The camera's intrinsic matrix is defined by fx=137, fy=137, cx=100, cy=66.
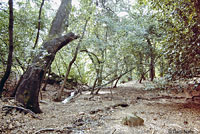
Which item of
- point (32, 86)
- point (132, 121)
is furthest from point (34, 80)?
point (132, 121)

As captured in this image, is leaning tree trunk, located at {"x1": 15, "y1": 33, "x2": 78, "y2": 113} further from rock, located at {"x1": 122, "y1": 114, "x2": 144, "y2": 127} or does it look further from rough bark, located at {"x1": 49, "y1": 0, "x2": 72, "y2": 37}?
rock, located at {"x1": 122, "y1": 114, "x2": 144, "y2": 127}

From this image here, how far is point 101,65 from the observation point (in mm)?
7500

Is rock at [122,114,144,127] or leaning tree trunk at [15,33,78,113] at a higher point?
leaning tree trunk at [15,33,78,113]

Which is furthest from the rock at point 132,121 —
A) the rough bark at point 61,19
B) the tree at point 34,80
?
the rough bark at point 61,19

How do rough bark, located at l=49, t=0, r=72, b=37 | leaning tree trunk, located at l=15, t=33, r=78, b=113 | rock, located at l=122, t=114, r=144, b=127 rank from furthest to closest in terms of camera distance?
rough bark, located at l=49, t=0, r=72, b=37, leaning tree trunk, located at l=15, t=33, r=78, b=113, rock, located at l=122, t=114, r=144, b=127

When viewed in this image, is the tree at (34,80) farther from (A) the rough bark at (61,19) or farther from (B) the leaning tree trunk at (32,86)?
(A) the rough bark at (61,19)

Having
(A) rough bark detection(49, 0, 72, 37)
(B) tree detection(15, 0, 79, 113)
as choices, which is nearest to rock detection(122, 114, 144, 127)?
(B) tree detection(15, 0, 79, 113)

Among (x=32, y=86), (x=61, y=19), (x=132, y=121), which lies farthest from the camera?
(x=61, y=19)

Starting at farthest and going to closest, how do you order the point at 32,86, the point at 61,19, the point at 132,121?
the point at 61,19, the point at 32,86, the point at 132,121

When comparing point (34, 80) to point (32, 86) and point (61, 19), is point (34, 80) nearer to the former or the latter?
point (32, 86)

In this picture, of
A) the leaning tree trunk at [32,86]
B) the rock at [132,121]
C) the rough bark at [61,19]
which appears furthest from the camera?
the rough bark at [61,19]

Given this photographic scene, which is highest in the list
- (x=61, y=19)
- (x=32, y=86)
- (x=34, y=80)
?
(x=61, y=19)

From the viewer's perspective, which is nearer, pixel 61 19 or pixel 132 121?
pixel 132 121

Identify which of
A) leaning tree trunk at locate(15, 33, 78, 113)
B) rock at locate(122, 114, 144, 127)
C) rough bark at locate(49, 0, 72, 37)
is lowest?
rock at locate(122, 114, 144, 127)
